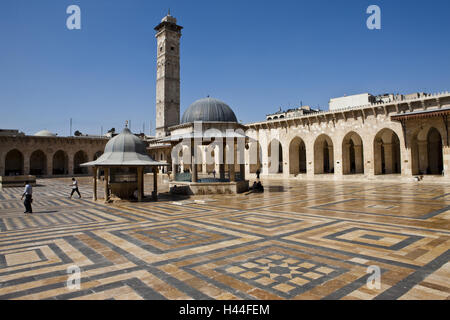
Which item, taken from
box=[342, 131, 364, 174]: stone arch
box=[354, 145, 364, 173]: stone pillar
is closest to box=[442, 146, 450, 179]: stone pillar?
box=[342, 131, 364, 174]: stone arch

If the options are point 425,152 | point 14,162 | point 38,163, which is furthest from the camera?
point 38,163

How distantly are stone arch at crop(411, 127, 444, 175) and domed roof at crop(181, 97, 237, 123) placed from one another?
49.9 ft

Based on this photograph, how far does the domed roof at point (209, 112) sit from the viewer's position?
51.5 feet

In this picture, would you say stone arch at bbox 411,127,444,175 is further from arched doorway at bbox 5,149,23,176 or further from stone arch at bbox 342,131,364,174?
arched doorway at bbox 5,149,23,176

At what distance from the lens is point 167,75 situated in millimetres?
45594

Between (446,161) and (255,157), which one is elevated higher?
(255,157)

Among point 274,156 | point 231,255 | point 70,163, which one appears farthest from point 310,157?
point 70,163

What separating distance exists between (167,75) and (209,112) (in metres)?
32.7

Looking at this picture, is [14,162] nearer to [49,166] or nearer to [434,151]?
[49,166]

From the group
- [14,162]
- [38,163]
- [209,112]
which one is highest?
[209,112]

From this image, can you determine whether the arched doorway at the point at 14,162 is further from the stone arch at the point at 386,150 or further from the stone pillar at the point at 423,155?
the stone pillar at the point at 423,155

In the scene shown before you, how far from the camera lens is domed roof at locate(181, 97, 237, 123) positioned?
1570 centimetres

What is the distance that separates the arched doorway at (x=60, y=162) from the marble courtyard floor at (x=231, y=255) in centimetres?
3849
